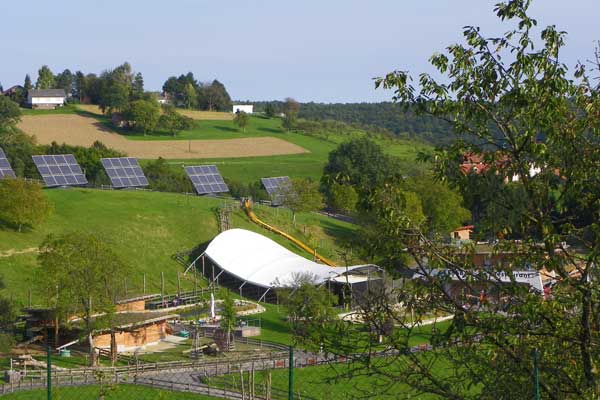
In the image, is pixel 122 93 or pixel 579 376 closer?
pixel 579 376

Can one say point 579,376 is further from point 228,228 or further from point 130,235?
point 228,228

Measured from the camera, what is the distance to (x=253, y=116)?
137 m

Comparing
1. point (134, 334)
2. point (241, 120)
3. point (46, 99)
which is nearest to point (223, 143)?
point (241, 120)

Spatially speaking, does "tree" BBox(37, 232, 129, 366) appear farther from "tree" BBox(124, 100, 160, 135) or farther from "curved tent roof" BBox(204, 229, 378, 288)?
"tree" BBox(124, 100, 160, 135)

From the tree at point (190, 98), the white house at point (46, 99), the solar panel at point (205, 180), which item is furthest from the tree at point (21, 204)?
the tree at point (190, 98)

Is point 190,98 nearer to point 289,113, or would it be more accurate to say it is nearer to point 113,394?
point 289,113

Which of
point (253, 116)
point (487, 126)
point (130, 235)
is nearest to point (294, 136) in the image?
point (253, 116)

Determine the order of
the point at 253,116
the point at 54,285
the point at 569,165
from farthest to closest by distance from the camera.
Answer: the point at 253,116, the point at 54,285, the point at 569,165

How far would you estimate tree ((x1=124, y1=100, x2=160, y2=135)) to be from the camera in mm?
105812

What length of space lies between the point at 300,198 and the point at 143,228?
1500cm

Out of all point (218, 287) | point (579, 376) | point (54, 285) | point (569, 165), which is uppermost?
point (569, 165)

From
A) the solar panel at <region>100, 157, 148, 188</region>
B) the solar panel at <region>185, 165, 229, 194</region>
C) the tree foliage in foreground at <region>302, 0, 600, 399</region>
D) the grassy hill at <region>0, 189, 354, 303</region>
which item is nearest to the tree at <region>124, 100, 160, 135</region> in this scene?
the solar panel at <region>185, 165, 229, 194</region>

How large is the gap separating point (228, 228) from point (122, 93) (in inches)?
2083

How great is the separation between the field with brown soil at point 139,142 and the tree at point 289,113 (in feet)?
31.5
